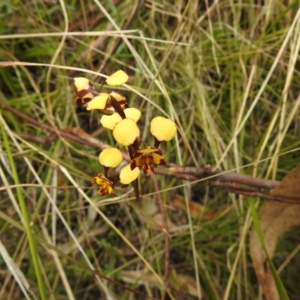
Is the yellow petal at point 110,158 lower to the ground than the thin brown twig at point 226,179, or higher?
higher

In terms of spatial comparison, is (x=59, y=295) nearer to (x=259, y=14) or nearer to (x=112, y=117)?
(x=112, y=117)

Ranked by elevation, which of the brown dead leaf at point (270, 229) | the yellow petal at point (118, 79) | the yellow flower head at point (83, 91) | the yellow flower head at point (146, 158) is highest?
the yellow petal at point (118, 79)

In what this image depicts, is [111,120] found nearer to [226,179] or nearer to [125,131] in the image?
[125,131]

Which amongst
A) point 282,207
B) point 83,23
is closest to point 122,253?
point 282,207

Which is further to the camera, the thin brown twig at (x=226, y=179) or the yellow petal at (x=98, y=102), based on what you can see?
the thin brown twig at (x=226, y=179)

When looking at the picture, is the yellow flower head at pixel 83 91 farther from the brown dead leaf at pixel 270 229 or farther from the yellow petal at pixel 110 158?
the brown dead leaf at pixel 270 229

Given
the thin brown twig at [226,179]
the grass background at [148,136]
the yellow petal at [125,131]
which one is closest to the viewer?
the yellow petal at [125,131]

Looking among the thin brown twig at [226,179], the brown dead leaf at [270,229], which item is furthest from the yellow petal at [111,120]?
the brown dead leaf at [270,229]

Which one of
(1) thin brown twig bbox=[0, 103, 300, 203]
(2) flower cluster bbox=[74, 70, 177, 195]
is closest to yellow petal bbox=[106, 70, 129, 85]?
(2) flower cluster bbox=[74, 70, 177, 195]
